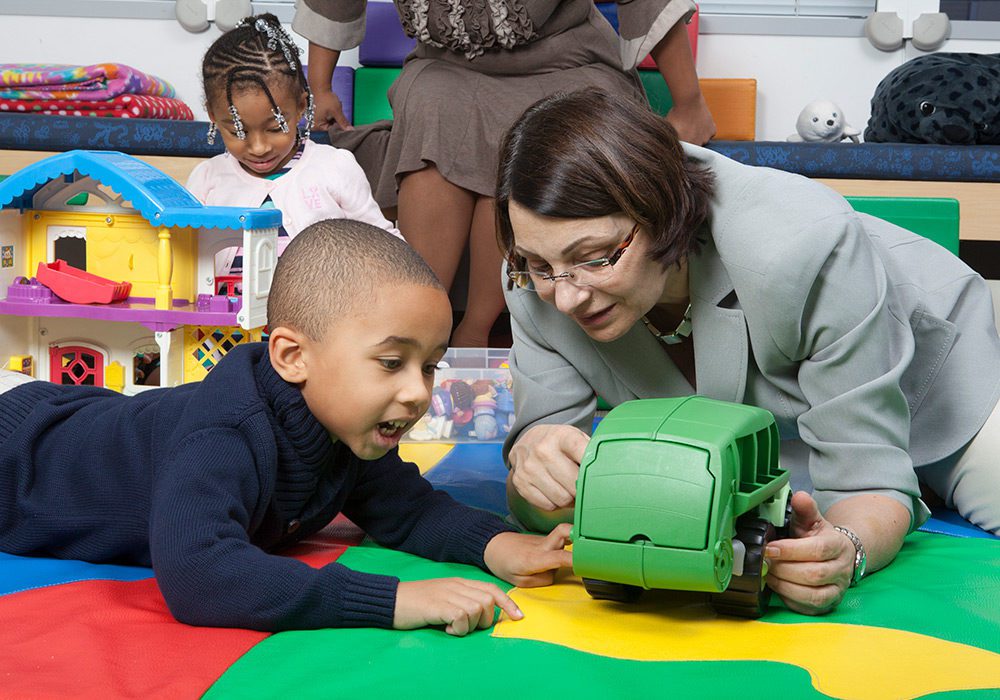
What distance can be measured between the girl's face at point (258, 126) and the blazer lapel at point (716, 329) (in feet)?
4.15

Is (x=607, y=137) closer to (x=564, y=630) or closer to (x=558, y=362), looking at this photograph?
(x=558, y=362)

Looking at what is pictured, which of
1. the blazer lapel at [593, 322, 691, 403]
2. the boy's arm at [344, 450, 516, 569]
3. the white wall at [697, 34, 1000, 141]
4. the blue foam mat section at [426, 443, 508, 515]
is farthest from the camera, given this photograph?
the white wall at [697, 34, 1000, 141]

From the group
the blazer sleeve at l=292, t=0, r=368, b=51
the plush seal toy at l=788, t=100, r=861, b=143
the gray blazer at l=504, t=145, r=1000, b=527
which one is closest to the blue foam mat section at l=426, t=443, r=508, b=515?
the gray blazer at l=504, t=145, r=1000, b=527

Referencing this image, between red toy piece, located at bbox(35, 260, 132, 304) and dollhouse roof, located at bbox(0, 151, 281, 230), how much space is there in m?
0.13

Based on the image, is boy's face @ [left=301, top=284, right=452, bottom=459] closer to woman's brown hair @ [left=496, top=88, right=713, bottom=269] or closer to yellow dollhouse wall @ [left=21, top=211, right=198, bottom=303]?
woman's brown hair @ [left=496, top=88, right=713, bottom=269]

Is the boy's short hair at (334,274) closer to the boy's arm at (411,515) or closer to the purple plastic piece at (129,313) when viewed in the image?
the boy's arm at (411,515)

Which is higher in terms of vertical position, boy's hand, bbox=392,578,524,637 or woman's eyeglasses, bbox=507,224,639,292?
woman's eyeglasses, bbox=507,224,639,292

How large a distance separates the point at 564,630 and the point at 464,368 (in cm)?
111

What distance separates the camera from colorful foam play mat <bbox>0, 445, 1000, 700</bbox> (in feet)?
2.71

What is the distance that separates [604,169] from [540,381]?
351 mm

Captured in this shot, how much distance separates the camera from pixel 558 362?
1324 millimetres

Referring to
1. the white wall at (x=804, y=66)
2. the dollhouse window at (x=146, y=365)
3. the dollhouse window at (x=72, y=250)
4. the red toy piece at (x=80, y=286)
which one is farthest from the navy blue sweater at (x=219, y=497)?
the white wall at (x=804, y=66)

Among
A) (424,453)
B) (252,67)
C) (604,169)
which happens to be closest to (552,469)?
(604,169)

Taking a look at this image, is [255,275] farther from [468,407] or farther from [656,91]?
[656,91]
